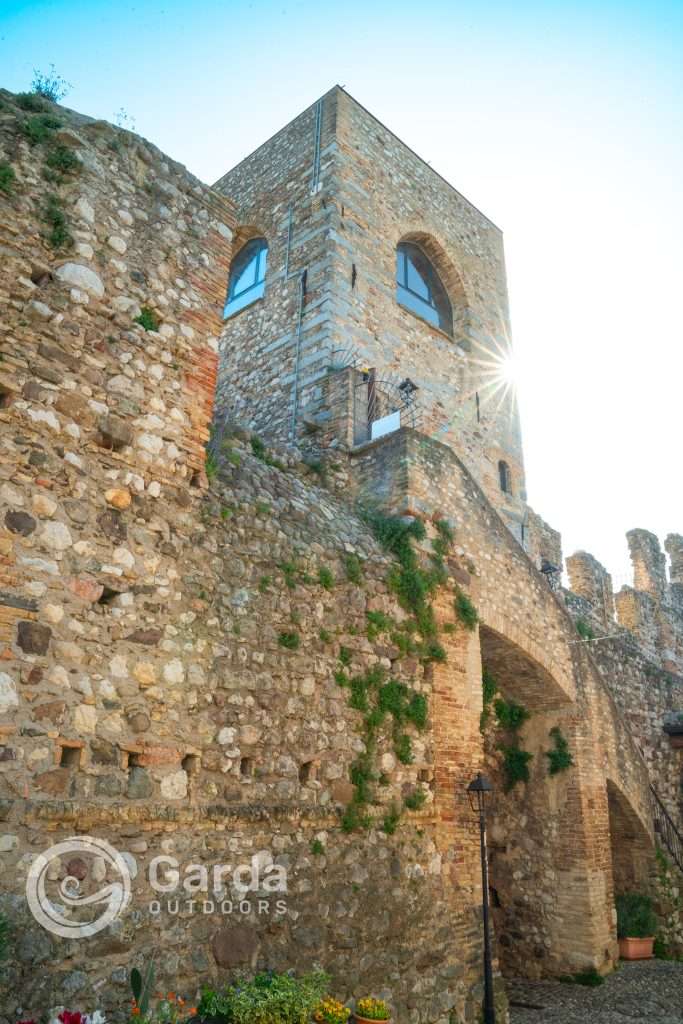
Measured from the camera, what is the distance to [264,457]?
7324mm

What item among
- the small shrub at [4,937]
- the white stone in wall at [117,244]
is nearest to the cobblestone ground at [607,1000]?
the small shrub at [4,937]

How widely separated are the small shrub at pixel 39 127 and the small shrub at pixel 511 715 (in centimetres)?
879

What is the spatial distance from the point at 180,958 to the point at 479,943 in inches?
139

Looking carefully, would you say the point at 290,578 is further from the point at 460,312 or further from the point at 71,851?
the point at 460,312

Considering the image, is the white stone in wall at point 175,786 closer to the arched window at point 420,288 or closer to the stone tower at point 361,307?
the stone tower at point 361,307

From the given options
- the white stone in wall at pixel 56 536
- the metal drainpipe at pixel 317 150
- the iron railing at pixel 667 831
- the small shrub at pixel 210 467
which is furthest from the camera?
the metal drainpipe at pixel 317 150

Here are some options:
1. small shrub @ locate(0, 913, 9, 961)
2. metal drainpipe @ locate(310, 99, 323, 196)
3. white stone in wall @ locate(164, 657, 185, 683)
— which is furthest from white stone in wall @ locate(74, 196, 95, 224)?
metal drainpipe @ locate(310, 99, 323, 196)

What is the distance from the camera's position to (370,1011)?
5.27m

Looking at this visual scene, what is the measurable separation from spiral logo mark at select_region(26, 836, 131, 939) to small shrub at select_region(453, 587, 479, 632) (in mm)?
4668

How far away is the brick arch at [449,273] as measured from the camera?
14906 millimetres

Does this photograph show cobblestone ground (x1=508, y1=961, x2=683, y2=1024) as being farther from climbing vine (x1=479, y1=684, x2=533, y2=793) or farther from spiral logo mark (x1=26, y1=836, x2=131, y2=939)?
spiral logo mark (x1=26, y1=836, x2=131, y2=939)

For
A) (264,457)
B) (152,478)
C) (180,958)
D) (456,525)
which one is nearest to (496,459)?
(456,525)

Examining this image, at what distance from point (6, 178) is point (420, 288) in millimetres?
10680

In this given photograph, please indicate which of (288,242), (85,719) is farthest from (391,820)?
(288,242)
